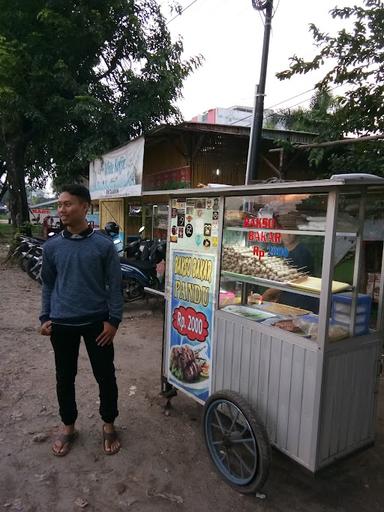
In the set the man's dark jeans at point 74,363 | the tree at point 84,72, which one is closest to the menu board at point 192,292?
the man's dark jeans at point 74,363

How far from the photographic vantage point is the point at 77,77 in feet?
34.8

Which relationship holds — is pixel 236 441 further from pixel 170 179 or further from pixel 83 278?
pixel 170 179

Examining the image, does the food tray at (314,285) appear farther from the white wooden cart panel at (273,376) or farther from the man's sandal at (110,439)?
the man's sandal at (110,439)

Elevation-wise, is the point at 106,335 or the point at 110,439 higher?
the point at 106,335

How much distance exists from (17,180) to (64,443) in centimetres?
1057

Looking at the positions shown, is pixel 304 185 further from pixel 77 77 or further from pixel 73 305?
pixel 77 77

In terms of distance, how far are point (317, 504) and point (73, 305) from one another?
1.92m

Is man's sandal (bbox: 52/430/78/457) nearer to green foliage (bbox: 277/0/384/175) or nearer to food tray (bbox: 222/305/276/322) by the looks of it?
food tray (bbox: 222/305/276/322)

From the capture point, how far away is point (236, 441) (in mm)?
2504

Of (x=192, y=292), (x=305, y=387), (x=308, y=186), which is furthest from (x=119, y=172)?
(x=305, y=387)

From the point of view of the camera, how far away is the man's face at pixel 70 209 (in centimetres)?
257

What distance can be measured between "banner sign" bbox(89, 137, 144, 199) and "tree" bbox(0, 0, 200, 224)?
19.5 inches

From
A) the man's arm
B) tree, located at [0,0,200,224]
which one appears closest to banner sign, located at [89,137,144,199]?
tree, located at [0,0,200,224]

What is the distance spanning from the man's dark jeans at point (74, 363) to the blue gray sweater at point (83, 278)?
0.08 metres
